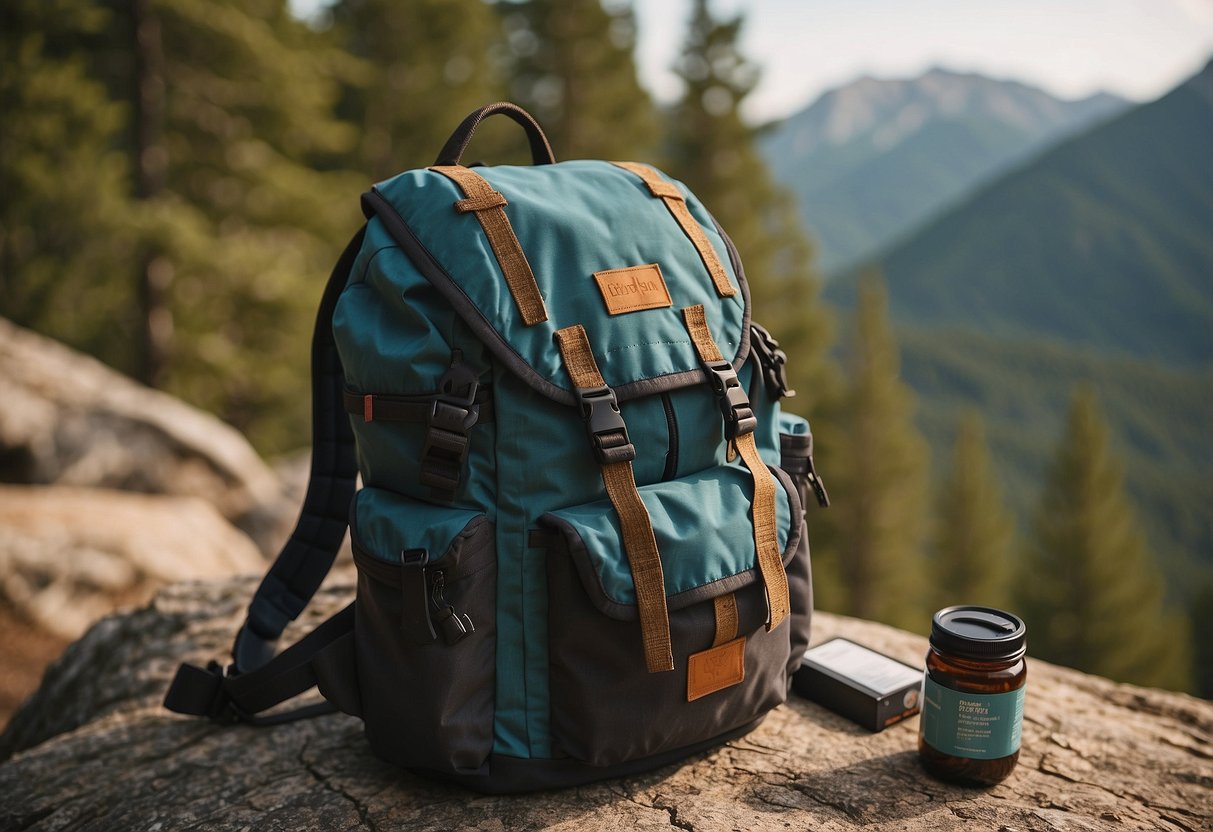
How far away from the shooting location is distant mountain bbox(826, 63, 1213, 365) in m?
119

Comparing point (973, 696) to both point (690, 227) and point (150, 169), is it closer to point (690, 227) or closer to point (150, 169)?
point (690, 227)

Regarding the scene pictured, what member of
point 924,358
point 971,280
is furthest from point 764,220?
point 971,280

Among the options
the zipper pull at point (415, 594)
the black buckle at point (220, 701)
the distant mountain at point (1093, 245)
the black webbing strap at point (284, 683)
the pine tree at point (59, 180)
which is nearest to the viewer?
the zipper pull at point (415, 594)

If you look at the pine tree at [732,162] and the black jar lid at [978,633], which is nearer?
the black jar lid at [978,633]

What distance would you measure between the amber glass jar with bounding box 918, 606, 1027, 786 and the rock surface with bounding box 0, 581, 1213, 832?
0.23 ft

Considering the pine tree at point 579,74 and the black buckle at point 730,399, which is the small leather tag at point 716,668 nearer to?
the black buckle at point 730,399

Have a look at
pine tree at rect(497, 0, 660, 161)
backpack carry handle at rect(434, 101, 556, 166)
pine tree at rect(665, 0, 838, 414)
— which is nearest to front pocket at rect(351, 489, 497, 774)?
backpack carry handle at rect(434, 101, 556, 166)

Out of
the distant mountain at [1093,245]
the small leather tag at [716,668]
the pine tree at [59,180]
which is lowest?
the small leather tag at [716,668]

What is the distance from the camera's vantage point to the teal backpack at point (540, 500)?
5.39ft

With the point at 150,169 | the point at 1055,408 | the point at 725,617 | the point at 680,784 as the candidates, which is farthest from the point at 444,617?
the point at 1055,408

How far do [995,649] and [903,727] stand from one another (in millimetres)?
548

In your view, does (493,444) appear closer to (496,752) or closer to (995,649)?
(496,752)

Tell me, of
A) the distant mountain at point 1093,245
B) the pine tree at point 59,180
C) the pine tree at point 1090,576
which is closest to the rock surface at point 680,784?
the pine tree at point 59,180

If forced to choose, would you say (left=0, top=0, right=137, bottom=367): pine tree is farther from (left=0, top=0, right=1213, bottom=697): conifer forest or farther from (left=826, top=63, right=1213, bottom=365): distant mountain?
(left=826, top=63, right=1213, bottom=365): distant mountain
